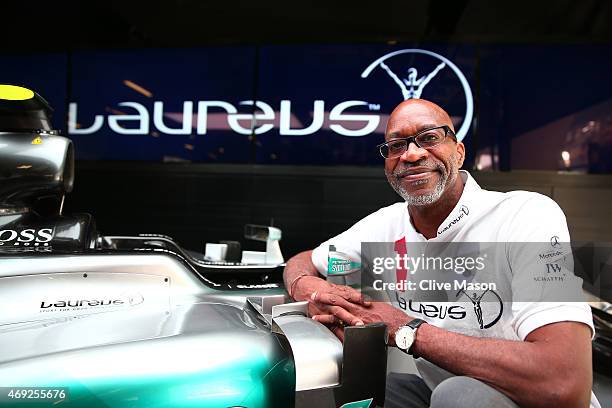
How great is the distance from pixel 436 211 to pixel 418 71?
3.79 m

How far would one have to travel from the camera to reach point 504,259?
130 cm

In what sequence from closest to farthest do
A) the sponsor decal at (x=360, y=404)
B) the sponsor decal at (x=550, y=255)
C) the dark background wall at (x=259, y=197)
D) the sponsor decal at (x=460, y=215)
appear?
1. the sponsor decal at (x=360, y=404)
2. the sponsor decal at (x=550, y=255)
3. the sponsor decal at (x=460, y=215)
4. the dark background wall at (x=259, y=197)

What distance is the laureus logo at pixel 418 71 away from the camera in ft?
16.0

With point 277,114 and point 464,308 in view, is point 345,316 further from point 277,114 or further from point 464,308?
point 277,114

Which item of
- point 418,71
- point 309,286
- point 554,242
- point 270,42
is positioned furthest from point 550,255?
point 270,42

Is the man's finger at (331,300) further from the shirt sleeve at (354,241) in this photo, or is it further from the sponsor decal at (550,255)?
the sponsor decal at (550,255)

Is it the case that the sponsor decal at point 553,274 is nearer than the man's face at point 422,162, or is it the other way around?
the sponsor decal at point 553,274

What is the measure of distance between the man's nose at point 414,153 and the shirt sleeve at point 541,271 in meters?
0.31

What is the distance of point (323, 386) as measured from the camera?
3.48 ft

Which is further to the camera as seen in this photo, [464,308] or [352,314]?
[464,308]

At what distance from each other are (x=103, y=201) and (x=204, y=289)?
169 inches

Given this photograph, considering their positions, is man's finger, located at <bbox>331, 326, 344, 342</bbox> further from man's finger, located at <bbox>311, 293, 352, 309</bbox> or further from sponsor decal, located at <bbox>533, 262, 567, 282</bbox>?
sponsor decal, located at <bbox>533, 262, 567, 282</bbox>

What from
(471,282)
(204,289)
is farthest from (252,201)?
(471,282)

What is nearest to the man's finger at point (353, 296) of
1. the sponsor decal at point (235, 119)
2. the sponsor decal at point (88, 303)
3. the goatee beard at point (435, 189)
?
the goatee beard at point (435, 189)
